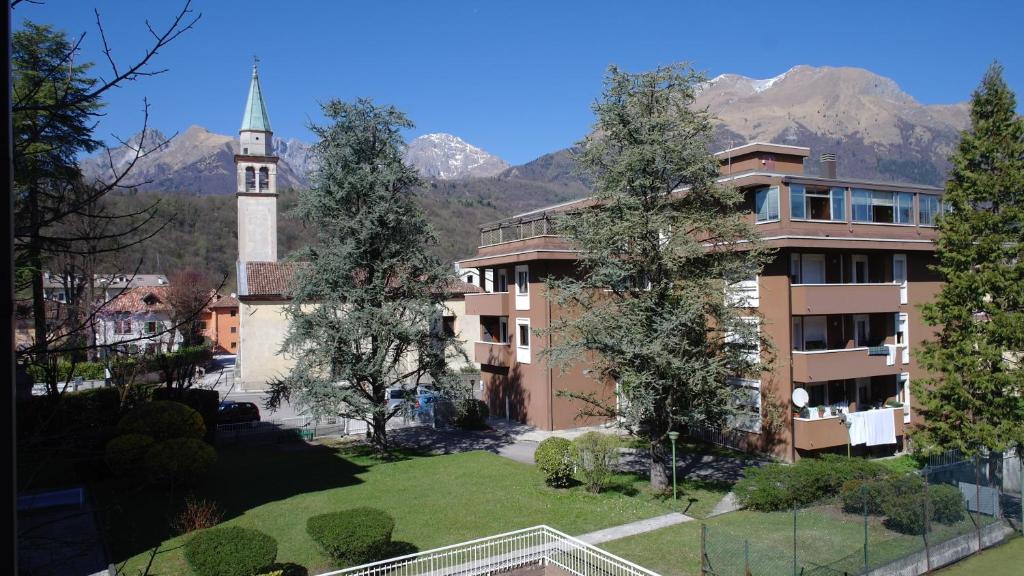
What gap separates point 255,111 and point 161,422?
1382 inches

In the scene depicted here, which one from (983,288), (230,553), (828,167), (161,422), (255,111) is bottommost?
(230,553)

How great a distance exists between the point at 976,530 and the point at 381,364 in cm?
1682

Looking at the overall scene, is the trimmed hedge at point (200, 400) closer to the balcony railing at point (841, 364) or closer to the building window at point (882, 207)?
the balcony railing at point (841, 364)

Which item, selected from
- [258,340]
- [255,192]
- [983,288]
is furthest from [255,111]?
[983,288]

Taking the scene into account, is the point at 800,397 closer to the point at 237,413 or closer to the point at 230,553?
the point at 230,553

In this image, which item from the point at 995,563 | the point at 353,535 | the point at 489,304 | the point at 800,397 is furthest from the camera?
the point at 489,304

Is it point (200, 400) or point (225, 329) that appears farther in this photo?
point (225, 329)

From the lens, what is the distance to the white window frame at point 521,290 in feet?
92.2

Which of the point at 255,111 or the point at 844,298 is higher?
the point at 255,111

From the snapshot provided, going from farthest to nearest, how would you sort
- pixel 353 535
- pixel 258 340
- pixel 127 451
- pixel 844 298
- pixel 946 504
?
pixel 258 340 → pixel 844 298 → pixel 127 451 → pixel 946 504 → pixel 353 535

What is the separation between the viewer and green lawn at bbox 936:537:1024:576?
1448cm

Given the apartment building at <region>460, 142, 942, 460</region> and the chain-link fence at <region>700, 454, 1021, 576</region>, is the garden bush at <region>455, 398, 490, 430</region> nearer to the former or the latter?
the apartment building at <region>460, 142, 942, 460</region>

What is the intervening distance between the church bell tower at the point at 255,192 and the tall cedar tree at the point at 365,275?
25173mm

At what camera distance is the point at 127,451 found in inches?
675
